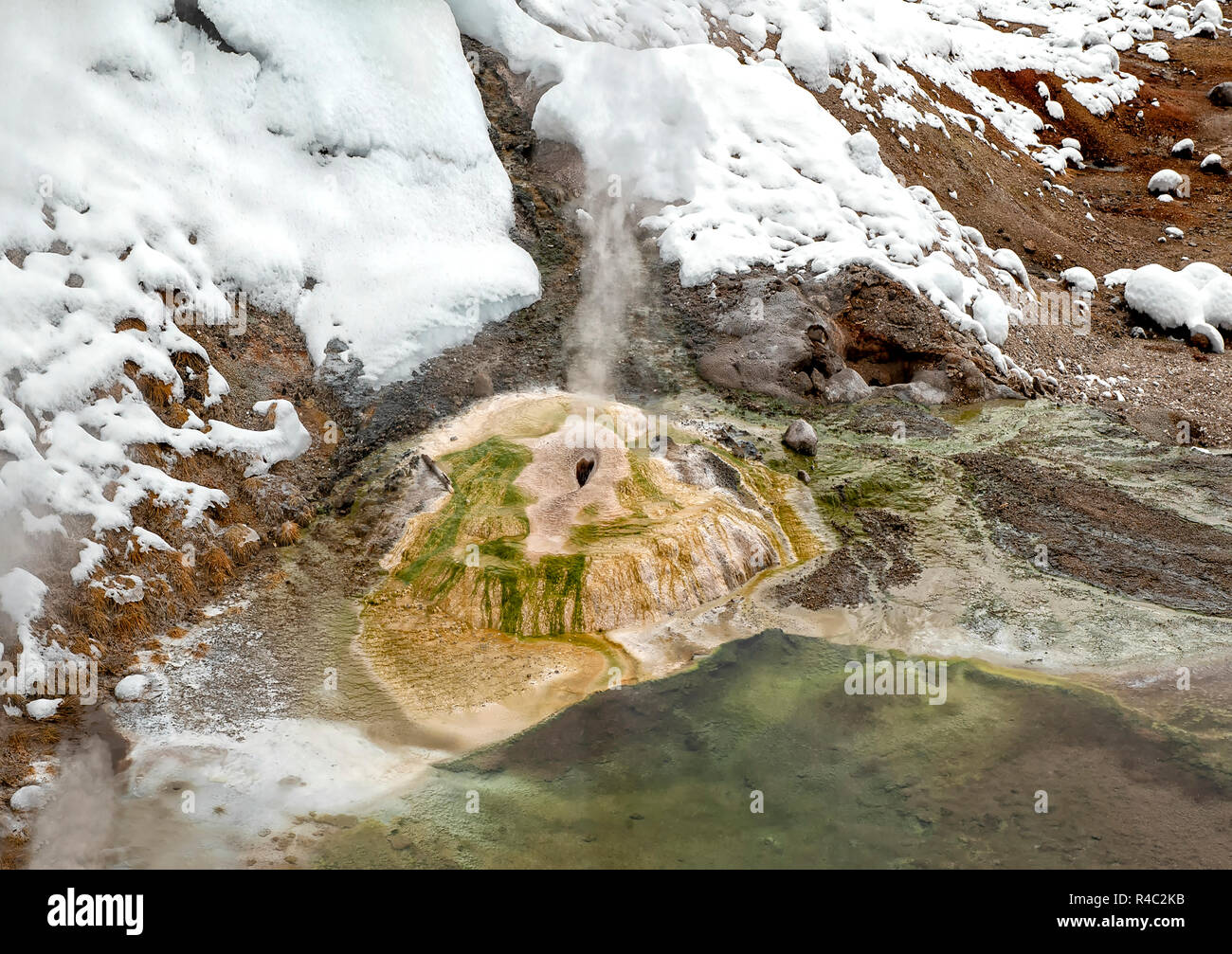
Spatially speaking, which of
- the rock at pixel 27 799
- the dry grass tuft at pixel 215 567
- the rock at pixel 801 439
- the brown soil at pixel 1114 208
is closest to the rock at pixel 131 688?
the rock at pixel 27 799

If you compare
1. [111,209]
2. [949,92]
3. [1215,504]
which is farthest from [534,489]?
[949,92]

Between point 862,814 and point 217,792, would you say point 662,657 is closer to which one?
point 862,814

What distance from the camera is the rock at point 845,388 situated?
13499 mm

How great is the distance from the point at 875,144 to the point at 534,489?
10296 mm

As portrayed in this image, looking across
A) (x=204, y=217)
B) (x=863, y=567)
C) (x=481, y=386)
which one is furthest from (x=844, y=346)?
(x=204, y=217)

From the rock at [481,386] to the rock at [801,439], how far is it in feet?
12.7

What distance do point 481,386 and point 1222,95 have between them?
913 inches

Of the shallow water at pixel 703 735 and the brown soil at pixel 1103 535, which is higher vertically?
the brown soil at pixel 1103 535

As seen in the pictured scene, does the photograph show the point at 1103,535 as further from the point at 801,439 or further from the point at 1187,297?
the point at 1187,297

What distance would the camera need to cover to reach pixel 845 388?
1362cm

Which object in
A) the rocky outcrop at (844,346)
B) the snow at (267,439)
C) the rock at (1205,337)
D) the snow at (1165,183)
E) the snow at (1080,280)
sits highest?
the snow at (1165,183)

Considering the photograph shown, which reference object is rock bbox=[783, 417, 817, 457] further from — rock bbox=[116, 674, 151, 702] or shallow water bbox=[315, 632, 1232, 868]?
rock bbox=[116, 674, 151, 702]

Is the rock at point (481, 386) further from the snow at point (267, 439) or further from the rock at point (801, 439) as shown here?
the rock at point (801, 439)

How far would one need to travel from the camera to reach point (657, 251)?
15.2m
